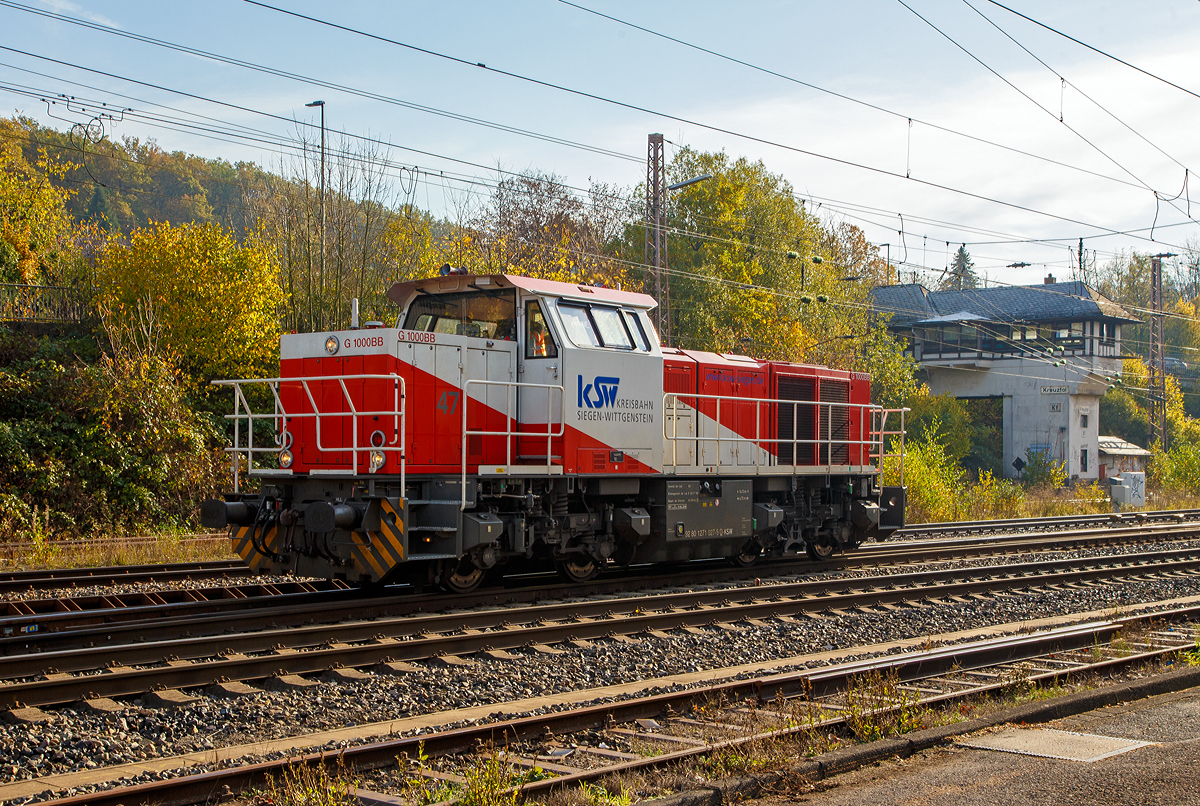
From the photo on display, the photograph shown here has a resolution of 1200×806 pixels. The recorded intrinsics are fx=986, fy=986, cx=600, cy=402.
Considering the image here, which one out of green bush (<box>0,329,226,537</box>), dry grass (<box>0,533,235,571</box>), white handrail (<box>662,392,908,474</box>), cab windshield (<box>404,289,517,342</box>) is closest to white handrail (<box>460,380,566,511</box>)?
cab windshield (<box>404,289,517,342</box>)

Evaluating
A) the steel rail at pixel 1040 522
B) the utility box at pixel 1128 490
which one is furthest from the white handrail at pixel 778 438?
the utility box at pixel 1128 490

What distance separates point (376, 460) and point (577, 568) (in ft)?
10.7

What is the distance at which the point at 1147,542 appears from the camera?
20.6 metres

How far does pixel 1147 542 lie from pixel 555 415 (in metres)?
15.4

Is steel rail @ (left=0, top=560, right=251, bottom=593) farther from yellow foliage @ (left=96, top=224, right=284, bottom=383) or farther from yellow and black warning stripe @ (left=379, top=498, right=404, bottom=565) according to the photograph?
yellow foliage @ (left=96, top=224, right=284, bottom=383)

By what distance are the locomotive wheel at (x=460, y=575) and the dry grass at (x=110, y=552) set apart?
18.8 feet

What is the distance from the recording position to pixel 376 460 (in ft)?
32.6

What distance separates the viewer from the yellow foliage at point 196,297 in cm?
2167

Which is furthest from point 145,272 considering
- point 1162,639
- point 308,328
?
point 1162,639

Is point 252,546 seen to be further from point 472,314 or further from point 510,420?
point 472,314

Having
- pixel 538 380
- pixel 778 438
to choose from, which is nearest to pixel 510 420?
pixel 538 380

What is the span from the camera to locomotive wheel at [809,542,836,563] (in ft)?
50.4

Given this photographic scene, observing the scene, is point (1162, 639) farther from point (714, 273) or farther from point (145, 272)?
point (714, 273)

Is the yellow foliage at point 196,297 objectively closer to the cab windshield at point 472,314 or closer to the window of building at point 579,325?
the cab windshield at point 472,314
